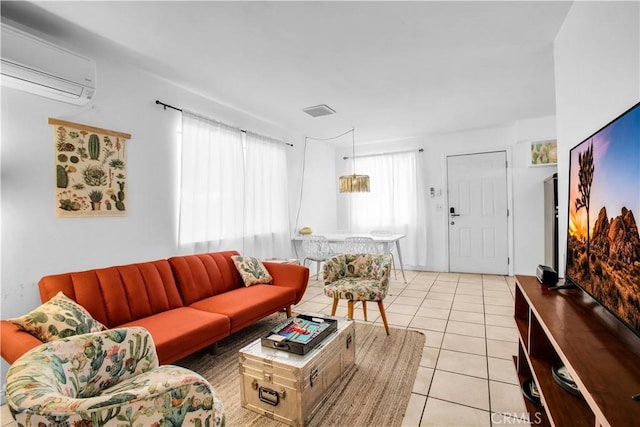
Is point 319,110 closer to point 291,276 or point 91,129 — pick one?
point 291,276

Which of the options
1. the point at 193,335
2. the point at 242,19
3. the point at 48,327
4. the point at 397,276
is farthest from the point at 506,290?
the point at 48,327

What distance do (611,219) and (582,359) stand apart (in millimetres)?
573

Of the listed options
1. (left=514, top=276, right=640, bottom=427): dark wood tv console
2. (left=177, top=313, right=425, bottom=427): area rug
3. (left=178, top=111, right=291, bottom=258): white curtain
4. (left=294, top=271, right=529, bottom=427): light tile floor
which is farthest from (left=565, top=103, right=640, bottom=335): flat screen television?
(left=178, top=111, right=291, bottom=258): white curtain

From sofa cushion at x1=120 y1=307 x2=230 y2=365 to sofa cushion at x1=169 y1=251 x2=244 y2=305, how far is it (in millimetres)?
253

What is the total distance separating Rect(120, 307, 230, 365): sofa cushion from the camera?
6.34 feet

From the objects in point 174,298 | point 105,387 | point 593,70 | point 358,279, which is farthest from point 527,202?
point 105,387

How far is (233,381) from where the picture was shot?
2.13 meters

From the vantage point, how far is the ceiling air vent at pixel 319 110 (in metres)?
3.77

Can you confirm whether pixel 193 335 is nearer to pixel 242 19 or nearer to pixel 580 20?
pixel 242 19

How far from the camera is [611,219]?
121cm

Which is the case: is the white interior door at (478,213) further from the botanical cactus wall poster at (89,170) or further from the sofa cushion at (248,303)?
the botanical cactus wall poster at (89,170)

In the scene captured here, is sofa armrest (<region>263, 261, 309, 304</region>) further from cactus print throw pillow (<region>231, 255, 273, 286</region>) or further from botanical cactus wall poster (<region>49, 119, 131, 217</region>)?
botanical cactus wall poster (<region>49, 119, 131, 217</region>)

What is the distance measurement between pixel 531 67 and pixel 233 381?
3.60 metres

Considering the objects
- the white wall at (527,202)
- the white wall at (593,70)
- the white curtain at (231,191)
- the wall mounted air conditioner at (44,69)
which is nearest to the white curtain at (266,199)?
the white curtain at (231,191)
